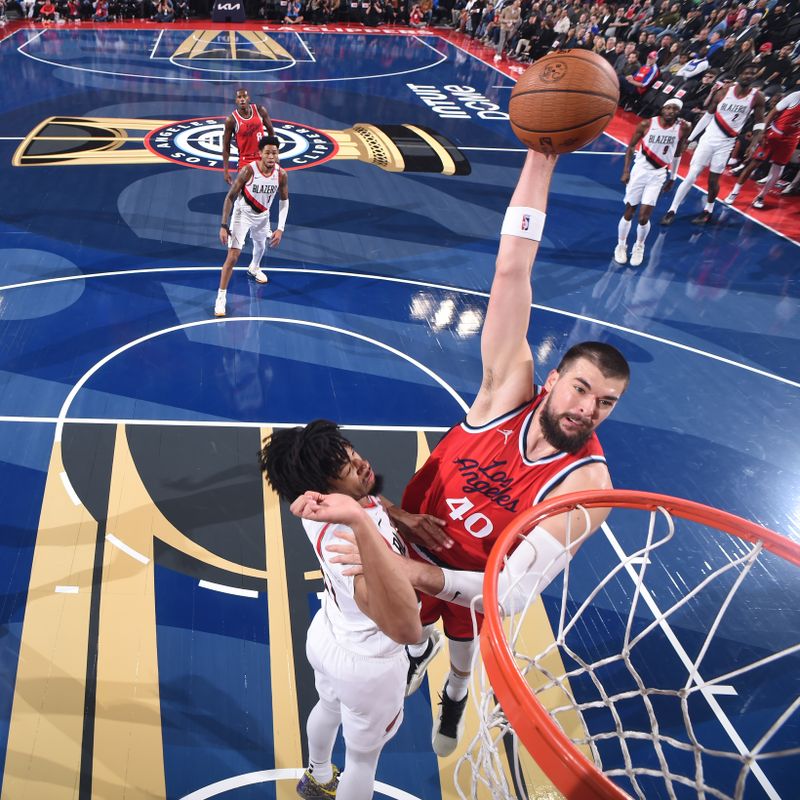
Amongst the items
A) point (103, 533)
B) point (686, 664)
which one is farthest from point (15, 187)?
point (686, 664)

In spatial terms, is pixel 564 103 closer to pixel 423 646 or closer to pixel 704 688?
pixel 423 646

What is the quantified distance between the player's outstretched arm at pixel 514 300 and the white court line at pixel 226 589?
2.12 meters

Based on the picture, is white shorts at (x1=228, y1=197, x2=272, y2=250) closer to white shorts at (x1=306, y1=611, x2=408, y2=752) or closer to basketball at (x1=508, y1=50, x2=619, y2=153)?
basketball at (x1=508, y1=50, x2=619, y2=153)

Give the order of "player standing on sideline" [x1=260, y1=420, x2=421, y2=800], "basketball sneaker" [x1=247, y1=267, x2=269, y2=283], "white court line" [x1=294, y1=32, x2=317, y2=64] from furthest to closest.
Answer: "white court line" [x1=294, y1=32, x2=317, y2=64] → "basketball sneaker" [x1=247, y1=267, x2=269, y2=283] → "player standing on sideline" [x1=260, y1=420, x2=421, y2=800]

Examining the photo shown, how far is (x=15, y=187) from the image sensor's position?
30.4ft

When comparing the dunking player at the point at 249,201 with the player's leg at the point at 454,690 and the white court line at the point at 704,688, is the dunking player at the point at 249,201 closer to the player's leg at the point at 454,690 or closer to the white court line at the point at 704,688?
the white court line at the point at 704,688

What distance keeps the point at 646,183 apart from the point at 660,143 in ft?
1.62

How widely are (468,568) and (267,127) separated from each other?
7.07 meters

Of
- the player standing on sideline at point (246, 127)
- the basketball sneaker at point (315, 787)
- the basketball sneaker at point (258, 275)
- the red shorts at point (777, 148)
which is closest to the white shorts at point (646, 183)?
the red shorts at point (777, 148)

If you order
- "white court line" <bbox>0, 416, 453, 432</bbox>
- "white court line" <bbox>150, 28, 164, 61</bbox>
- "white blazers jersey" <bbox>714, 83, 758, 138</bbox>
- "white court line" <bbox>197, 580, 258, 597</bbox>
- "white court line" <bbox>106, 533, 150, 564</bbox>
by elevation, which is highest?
"white blazers jersey" <bbox>714, 83, 758, 138</bbox>

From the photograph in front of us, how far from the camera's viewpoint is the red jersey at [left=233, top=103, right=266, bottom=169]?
8.34m

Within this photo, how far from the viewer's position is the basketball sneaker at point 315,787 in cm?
322

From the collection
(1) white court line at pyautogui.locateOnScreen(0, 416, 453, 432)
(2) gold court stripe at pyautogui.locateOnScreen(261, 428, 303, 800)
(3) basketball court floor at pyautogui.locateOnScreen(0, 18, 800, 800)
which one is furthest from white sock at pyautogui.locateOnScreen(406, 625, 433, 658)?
(1) white court line at pyautogui.locateOnScreen(0, 416, 453, 432)

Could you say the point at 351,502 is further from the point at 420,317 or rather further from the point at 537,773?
the point at 420,317
